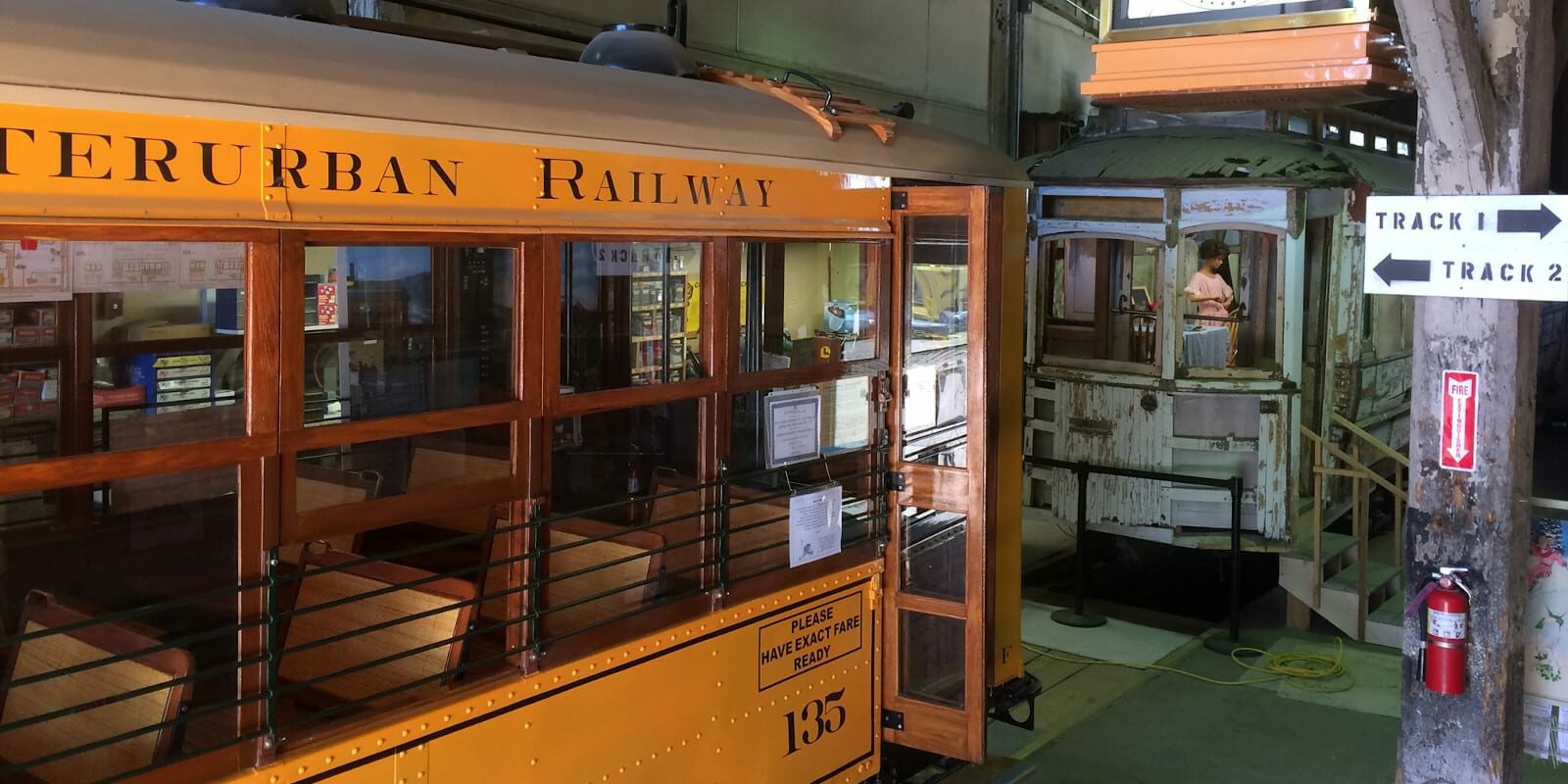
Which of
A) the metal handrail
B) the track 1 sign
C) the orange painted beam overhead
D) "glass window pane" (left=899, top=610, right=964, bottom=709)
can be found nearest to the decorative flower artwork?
the track 1 sign

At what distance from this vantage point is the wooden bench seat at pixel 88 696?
2760 mm

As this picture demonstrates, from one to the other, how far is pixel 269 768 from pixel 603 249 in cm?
163

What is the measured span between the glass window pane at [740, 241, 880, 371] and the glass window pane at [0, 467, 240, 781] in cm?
165

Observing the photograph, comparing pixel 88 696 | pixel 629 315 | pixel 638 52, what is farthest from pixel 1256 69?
pixel 88 696

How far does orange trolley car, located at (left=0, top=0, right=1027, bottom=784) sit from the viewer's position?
105 inches

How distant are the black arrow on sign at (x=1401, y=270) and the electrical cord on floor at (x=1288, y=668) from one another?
10.9ft

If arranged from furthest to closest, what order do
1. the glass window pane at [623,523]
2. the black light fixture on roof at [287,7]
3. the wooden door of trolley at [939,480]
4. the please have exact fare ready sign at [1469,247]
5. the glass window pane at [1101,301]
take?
the glass window pane at [1101,301] < the wooden door of trolley at [939,480] < the please have exact fare ready sign at [1469,247] < the glass window pane at [623,523] < the black light fixture on roof at [287,7]

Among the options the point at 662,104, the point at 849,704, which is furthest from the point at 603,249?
the point at 849,704

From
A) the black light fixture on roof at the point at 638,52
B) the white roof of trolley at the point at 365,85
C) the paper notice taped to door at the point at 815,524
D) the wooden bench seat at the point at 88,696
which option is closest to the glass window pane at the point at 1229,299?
the paper notice taped to door at the point at 815,524

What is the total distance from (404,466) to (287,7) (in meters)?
1.27

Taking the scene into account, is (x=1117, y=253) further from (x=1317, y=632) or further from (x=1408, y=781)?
(x=1408, y=781)

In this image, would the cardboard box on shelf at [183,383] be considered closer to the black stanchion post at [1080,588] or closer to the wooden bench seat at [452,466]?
the wooden bench seat at [452,466]

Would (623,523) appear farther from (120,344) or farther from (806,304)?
(120,344)

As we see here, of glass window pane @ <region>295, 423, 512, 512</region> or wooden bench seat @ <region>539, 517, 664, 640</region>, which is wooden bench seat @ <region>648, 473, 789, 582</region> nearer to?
wooden bench seat @ <region>539, 517, 664, 640</region>
